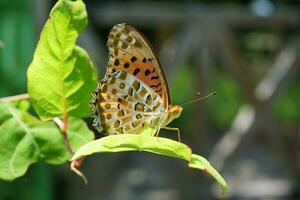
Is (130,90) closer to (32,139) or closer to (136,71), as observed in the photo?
(136,71)

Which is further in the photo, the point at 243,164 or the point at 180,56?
the point at 243,164

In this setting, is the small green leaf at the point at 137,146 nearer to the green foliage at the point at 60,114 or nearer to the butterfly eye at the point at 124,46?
the green foliage at the point at 60,114

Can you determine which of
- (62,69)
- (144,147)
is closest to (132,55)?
(62,69)

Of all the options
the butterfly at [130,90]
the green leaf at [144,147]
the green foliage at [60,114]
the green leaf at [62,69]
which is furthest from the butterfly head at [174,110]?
the green leaf at [144,147]

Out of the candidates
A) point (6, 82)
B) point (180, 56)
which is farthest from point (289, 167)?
Answer: point (6, 82)

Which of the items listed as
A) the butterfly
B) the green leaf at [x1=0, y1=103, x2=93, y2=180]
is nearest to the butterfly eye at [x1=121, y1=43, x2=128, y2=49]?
the butterfly

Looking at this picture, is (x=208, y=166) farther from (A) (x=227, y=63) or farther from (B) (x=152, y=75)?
(A) (x=227, y=63)
